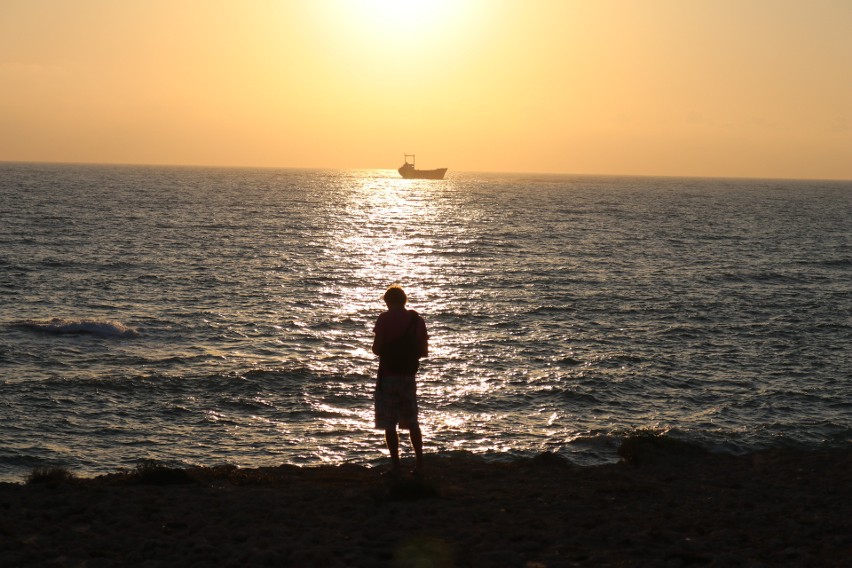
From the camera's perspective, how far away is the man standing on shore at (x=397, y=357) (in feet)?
34.8

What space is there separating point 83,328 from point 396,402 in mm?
17960

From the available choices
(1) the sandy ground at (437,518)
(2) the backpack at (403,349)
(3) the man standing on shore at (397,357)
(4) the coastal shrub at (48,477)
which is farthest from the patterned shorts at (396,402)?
(4) the coastal shrub at (48,477)

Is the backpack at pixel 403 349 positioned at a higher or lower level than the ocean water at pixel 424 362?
higher

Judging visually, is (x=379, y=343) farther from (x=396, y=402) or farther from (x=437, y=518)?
(x=437, y=518)

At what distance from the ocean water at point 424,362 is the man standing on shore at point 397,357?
4637 millimetres

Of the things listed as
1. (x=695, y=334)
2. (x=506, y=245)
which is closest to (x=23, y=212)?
(x=506, y=245)

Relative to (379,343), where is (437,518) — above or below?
below

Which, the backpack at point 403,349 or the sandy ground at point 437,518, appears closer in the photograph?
the sandy ground at point 437,518

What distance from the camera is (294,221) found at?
266 ft

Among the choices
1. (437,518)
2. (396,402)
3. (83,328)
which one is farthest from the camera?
(83,328)

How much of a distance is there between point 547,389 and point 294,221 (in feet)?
207

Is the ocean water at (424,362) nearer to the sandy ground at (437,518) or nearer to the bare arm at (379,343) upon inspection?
the sandy ground at (437,518)

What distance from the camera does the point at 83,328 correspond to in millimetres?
25641

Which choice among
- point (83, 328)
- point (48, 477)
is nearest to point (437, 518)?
point (48, 477)
